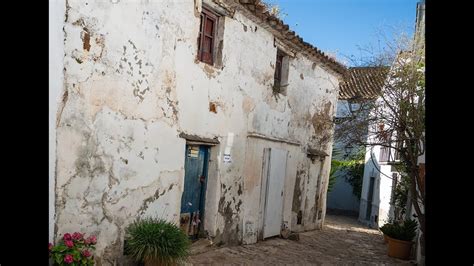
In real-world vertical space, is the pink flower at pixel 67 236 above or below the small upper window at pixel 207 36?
below

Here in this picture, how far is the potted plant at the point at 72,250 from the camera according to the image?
380 cm

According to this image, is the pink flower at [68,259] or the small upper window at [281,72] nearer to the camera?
the pink flower at [68,259]

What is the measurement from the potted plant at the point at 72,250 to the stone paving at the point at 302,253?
1.88 m

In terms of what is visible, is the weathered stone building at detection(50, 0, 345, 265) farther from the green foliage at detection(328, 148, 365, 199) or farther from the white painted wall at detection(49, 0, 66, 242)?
the green foliage at detection(328, 148, 365, 199)

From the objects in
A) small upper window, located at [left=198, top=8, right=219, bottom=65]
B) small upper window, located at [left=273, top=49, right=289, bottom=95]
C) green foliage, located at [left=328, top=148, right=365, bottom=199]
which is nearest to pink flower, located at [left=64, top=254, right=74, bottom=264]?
small upper window, located at [left=198, top=8, right=219, bottom=65]

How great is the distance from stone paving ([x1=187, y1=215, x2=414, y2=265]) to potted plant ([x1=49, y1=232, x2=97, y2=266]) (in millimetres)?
1884

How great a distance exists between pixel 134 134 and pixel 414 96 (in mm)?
4901

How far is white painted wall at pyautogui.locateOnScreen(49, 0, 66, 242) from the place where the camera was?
4047 mm

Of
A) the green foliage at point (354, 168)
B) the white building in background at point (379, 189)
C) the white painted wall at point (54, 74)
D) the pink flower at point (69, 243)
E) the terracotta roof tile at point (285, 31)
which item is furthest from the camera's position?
the green foliage at point (354, 168)

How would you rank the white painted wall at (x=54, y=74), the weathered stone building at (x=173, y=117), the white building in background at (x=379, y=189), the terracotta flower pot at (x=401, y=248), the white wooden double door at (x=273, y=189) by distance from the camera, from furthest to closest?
the white building in background at (x=379, y=189)
the white wooden double door at (x=273, y=189)
the terracotta flower pot at (x=401, y=248)
the weathered stone building at (x=173, y=117)
the white painted wall at (x=54, y=74)

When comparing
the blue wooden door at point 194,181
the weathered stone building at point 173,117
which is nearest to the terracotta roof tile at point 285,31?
the weathered stone building at point 173,117

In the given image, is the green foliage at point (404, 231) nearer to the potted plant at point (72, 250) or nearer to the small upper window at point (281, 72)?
the small upper window at point (281, 72)
